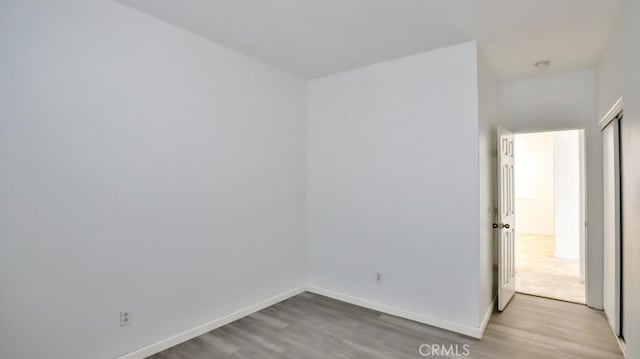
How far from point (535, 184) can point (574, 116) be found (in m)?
5.76

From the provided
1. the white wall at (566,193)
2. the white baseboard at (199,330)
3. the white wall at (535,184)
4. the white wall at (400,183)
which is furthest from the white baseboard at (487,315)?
the white wall at (535,184)

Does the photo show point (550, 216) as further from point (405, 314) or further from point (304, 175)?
point (304, 175)

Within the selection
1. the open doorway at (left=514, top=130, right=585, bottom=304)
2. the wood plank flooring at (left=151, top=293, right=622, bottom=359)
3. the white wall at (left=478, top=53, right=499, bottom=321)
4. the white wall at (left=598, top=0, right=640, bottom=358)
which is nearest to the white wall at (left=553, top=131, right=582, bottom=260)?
the open doorway at (left=514, top=130, right=585, bottom=304)

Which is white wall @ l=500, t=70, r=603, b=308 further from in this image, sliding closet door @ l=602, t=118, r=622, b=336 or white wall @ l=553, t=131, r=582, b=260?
white wall @ l=553, t=131, r=582, b=260

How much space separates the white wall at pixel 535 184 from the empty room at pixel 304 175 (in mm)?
4565

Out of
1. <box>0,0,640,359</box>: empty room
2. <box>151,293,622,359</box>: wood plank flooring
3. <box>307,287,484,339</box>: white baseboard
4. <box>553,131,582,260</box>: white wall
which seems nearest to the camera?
<box>0,0,640,359</box>: empty room

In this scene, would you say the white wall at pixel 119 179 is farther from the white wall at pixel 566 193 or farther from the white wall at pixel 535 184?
the white wall at pixel 535 184

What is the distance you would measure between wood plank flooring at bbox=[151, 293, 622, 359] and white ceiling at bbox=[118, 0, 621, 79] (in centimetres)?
279

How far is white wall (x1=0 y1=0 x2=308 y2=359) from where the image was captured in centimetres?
200

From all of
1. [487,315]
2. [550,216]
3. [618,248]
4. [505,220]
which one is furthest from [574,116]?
[550,216]

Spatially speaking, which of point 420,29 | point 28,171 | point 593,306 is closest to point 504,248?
point 593,306

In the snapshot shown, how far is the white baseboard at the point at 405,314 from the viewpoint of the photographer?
2.99 metres

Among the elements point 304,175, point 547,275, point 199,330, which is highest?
point 304,175

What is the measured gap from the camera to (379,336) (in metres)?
2.96
